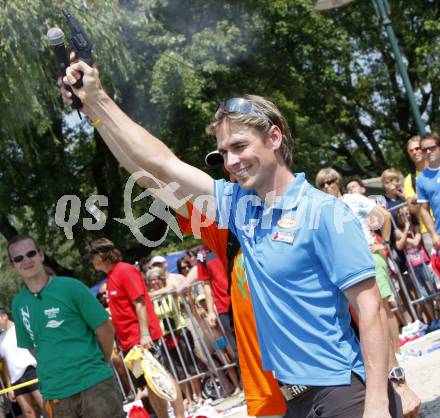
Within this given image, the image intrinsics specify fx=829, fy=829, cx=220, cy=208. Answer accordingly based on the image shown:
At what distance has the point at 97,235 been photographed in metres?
18.5

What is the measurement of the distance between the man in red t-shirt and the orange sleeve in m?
3.65

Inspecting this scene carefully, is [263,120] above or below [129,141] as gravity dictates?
below

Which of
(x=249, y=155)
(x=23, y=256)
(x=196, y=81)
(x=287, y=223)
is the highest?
(x=196, y=81)

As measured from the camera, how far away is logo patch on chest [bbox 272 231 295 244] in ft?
8.79

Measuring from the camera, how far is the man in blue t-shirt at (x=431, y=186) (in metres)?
7.91

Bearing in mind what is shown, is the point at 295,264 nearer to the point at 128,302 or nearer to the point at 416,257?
the point at 128,302

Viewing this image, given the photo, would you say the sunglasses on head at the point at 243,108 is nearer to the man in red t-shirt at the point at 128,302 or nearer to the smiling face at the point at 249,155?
the smiling face at the point at 249,155

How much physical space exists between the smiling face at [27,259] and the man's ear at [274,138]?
3060mm

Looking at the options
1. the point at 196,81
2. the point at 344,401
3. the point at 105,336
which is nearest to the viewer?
the point at 344,401

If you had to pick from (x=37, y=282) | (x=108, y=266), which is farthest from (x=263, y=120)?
(x=108, y=266)

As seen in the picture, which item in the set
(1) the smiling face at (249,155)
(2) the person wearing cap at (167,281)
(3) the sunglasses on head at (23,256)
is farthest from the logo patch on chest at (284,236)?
(2) the person wearing cap at (167,281)

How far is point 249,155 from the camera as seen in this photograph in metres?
2.80

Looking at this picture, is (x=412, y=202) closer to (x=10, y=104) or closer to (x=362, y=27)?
(x=10, y=104)

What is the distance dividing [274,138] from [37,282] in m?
3.08
